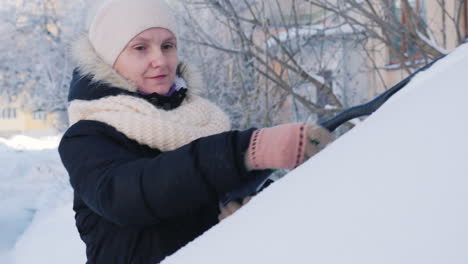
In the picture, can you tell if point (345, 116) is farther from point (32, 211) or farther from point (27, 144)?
point (27, 144)

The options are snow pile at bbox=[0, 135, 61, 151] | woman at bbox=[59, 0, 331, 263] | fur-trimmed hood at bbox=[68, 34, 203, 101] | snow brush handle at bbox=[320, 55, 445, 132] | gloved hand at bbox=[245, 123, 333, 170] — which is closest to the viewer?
snow brush handle at bbox=[320, 55, 445, 132]

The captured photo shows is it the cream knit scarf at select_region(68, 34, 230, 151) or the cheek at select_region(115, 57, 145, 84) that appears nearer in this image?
the cream knit scarf at select_region(68, 34, 230, 151)

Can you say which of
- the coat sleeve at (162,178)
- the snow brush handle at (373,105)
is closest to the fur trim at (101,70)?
Result: the coat sleeve at (162,178)

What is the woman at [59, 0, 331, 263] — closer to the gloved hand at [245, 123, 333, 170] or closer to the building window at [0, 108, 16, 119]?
the gloved hand at [245, 123, 333, 170]

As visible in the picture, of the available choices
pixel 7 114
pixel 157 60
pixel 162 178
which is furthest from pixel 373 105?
pixel 7 114

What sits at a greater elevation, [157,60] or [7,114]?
[157,60]

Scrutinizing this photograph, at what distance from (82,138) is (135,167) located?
32cm

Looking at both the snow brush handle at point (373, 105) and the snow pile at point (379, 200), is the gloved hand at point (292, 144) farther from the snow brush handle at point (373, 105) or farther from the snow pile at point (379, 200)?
the snow pile at point (379, 200)

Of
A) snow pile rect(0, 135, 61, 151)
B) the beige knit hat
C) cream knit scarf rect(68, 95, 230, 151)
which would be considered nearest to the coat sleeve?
cream knit scarf rect(68, 95, 230, 151)

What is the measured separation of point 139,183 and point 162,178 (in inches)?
2.4

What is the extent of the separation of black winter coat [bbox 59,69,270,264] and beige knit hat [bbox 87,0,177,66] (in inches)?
5.9

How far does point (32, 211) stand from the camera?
9414 millimetres

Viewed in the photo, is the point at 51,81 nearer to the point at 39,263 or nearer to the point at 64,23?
the point at 64,23

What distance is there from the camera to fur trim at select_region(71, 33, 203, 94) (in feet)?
5.82
